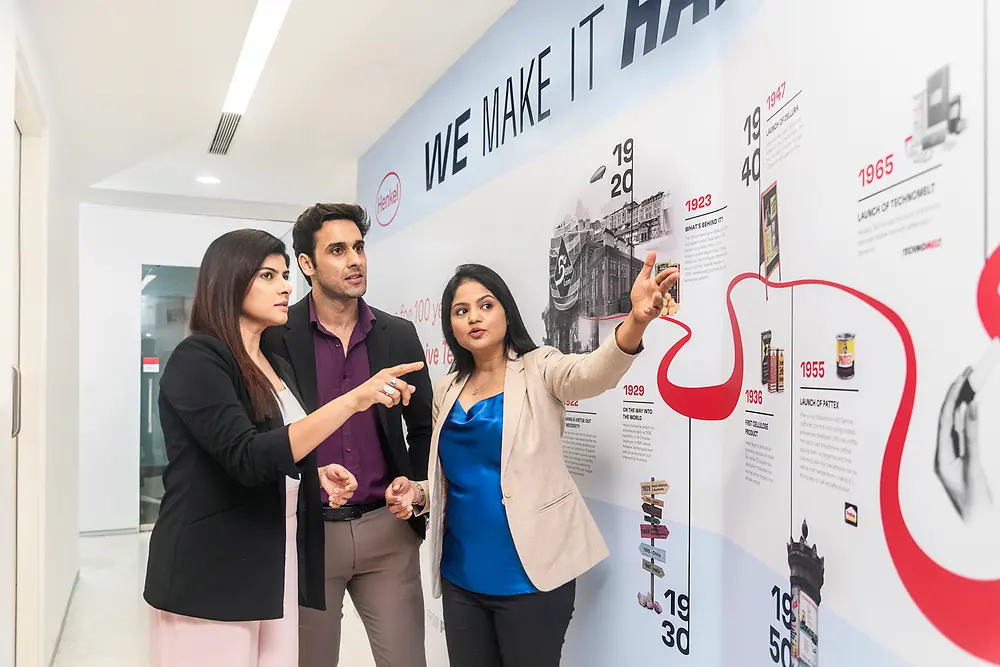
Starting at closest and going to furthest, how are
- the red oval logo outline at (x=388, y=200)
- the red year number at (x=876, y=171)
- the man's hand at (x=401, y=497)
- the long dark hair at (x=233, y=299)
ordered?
the red year number at (x=876, y=171)
the long dark hair at (x=233, y=299)
the man's hand at (x=401, y=497)
the red oval logo outline at (x=388, y=200)

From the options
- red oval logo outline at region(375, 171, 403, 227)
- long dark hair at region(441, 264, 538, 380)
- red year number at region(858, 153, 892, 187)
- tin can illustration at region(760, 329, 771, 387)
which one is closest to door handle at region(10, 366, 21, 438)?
long dark hair at region(441, 264, 538, 380)

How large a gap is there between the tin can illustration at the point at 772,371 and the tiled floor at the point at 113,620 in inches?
105

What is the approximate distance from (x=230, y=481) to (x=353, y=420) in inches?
20.5

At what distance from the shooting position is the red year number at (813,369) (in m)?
1.30

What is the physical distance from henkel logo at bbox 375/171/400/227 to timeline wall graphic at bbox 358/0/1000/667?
1.48m

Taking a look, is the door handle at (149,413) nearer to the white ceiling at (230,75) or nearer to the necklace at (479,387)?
the white ceiling at (230,75)

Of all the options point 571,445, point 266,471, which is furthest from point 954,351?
point 571,445

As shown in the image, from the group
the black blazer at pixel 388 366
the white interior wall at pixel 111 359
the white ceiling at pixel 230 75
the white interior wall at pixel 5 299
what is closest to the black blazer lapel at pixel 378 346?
the black blazer at pixel 388 366

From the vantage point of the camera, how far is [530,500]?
1852 mm

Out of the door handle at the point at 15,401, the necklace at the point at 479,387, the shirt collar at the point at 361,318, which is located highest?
the shirt collar at the point at 361,318

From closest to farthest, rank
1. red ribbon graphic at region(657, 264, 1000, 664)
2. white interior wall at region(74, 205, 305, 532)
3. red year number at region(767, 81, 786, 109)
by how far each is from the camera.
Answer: red ribbon graphic at region(657, 264, 1000, 664), red year number at region(767, 81, 786, 109), white interior wall at region(74, 205, 305, 532)

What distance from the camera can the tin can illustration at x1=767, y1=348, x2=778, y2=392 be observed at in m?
1.49

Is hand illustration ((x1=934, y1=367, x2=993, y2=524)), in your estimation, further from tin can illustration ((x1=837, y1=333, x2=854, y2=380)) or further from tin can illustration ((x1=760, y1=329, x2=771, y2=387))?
tin can illustration ((x1=760, y1=329, x2=771, y2=387))

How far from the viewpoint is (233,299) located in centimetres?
167
